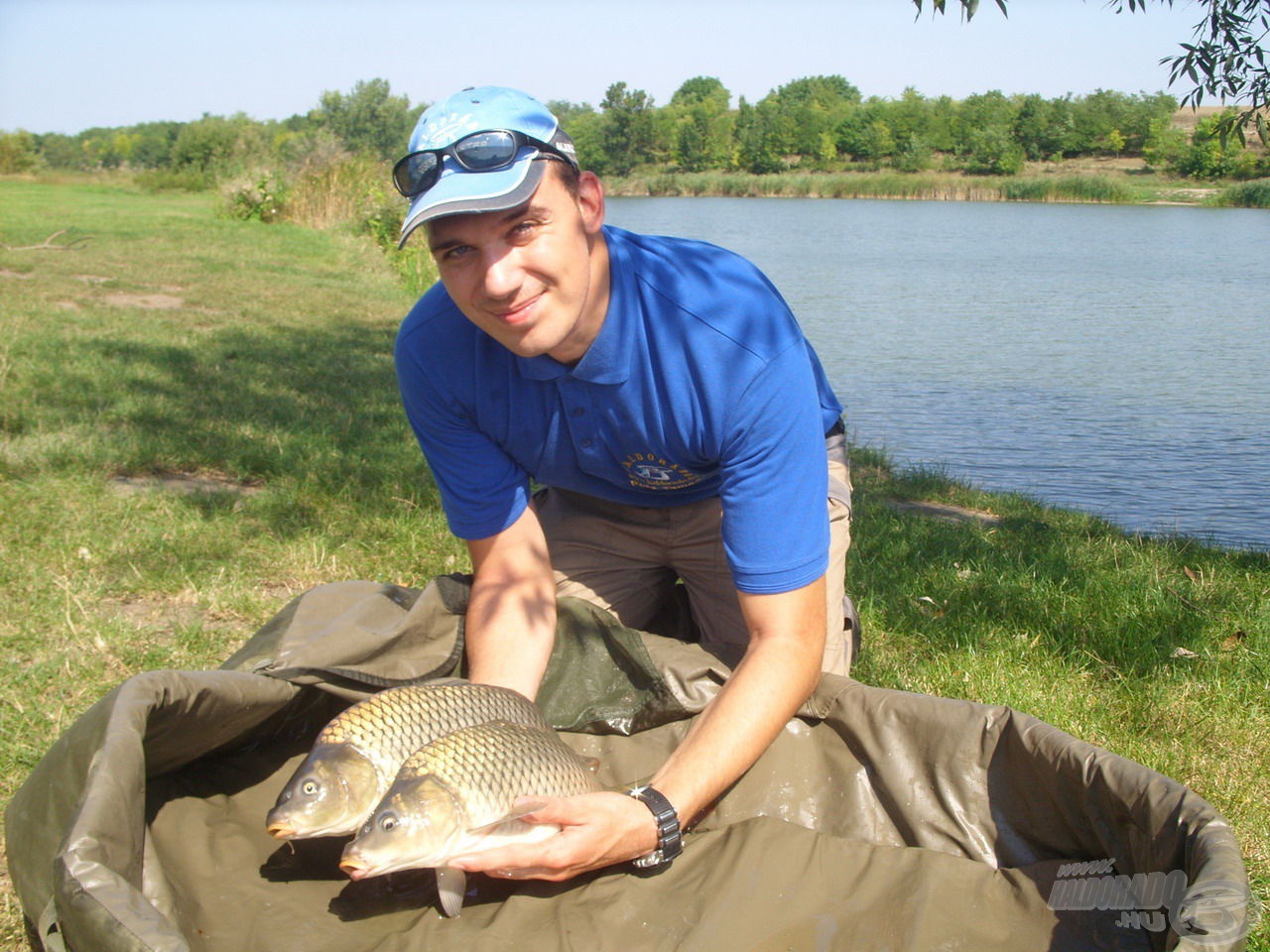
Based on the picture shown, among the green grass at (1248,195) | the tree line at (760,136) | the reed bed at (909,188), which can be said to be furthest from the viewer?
the tree line at (760,136)

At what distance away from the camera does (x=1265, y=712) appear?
324 centimetres

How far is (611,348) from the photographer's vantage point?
2668 millimetres

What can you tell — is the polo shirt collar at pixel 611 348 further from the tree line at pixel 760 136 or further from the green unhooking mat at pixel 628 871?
the tree line at pixel 760 136

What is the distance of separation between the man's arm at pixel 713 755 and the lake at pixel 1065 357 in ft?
14.8

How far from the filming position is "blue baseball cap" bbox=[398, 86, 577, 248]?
2.34 metres

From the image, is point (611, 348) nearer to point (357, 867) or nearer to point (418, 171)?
point (418, 171)

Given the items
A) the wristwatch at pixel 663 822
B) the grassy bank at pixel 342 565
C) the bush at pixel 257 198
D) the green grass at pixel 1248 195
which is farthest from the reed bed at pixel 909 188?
the wristwatch at pixel 663 822

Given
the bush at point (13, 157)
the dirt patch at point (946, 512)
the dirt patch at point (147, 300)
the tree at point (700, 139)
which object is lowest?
the dirt patch at point (946, 512)

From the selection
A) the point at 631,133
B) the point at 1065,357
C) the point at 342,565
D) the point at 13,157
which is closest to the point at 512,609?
the point at 342,565

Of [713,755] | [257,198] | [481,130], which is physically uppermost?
[257,198]

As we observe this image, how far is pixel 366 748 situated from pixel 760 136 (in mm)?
87924

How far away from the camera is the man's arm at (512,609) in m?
2.93

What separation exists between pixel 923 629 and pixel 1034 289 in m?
16.7

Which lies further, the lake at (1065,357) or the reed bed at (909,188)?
the reed bed at (909,188)
